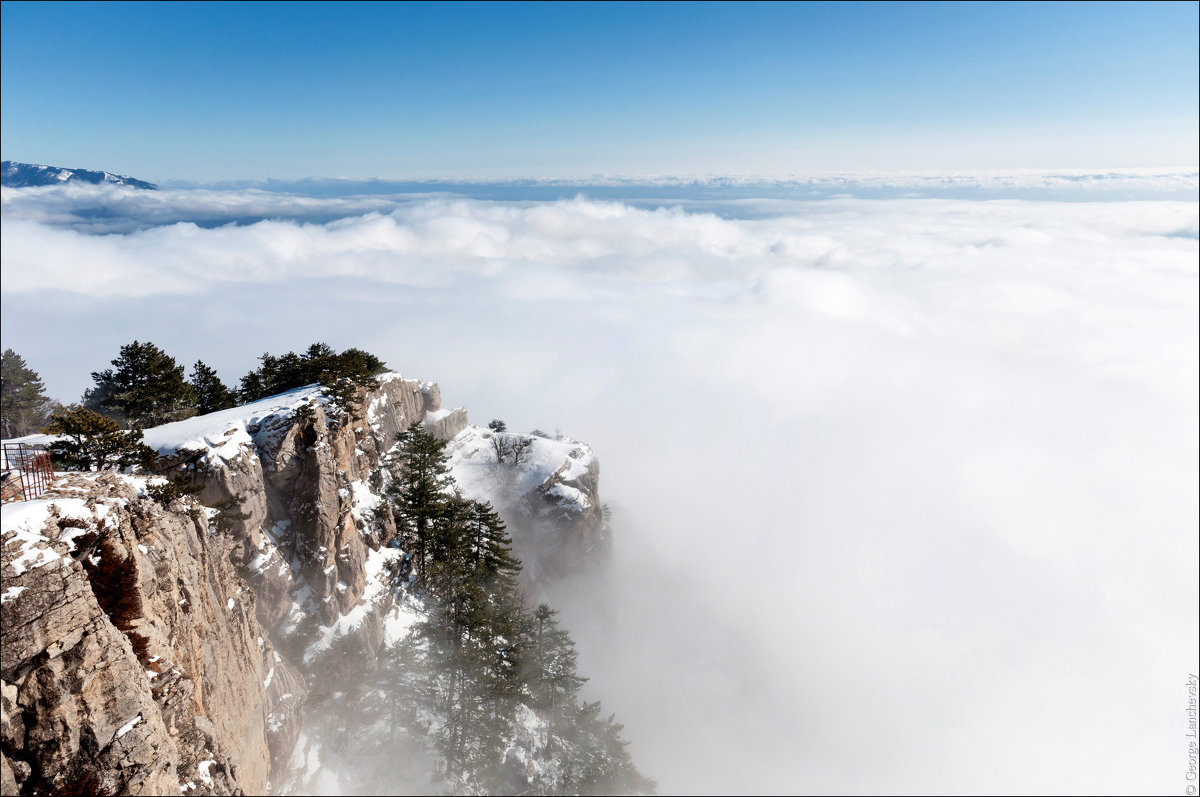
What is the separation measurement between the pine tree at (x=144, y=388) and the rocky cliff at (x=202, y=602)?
7.16 meters

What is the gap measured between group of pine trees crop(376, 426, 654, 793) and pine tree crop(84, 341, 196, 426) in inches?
789

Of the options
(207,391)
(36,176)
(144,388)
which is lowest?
(207,391)

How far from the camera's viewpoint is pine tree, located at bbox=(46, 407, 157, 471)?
21.3 m

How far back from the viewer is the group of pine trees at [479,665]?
3669cm

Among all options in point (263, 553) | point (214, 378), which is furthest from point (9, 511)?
point (214, 378)

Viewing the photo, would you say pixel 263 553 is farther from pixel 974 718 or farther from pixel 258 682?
pixel 974 718

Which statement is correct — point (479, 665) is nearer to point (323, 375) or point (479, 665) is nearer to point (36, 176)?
point (323, 375)

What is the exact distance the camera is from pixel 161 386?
4181 cm

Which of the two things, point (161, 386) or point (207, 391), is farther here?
point (207, 391)

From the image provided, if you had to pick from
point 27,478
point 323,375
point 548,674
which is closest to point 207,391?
point 323,375

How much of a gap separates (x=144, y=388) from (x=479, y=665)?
115 feet

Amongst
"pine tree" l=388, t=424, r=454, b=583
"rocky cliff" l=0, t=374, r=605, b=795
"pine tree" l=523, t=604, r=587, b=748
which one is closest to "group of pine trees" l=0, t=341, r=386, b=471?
"rocky cliff" l=0, t=374, r=605, b=795

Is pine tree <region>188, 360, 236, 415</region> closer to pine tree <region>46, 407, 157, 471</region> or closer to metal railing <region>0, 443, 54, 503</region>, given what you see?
pine tree <region>46, 407, 157, 471</region>

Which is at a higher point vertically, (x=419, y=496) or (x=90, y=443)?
(x=90, y=443)
